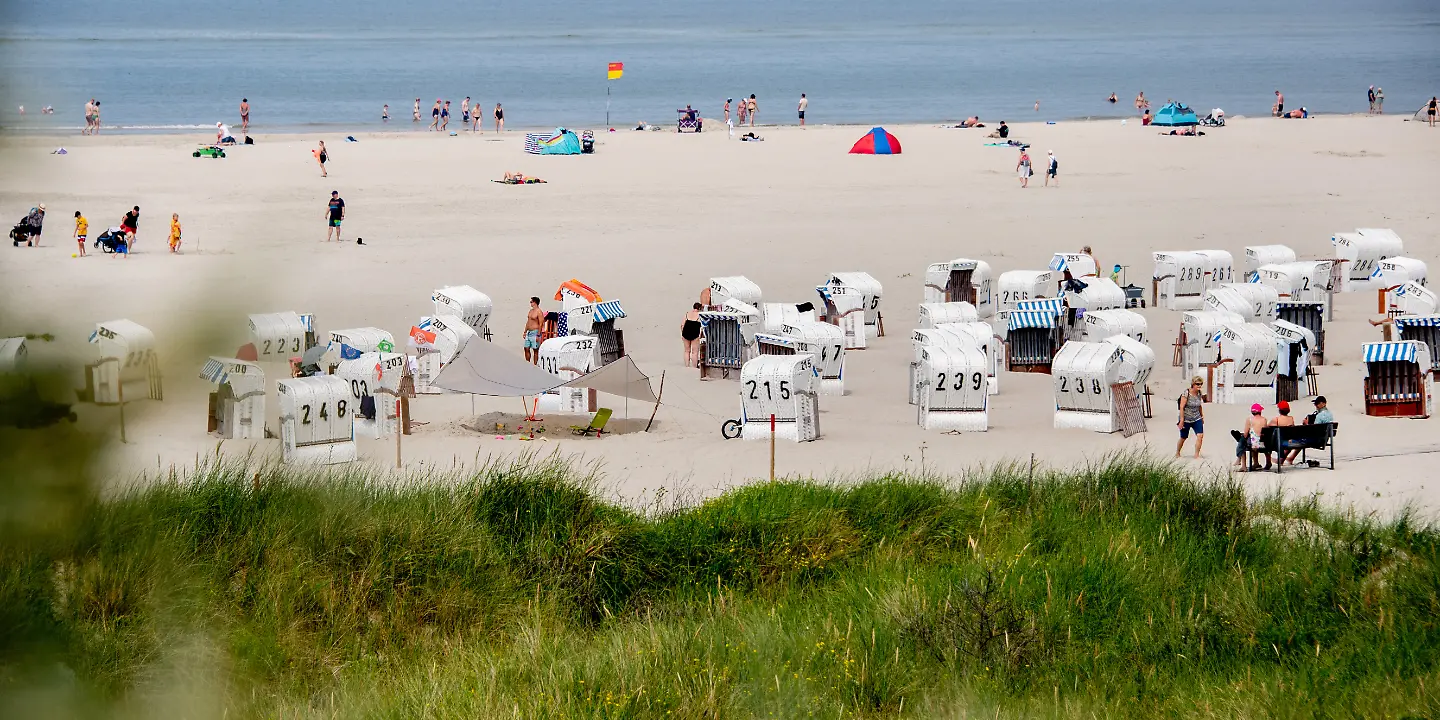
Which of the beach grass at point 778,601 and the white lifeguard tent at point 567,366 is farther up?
the white lifeguard tent at point 567,366

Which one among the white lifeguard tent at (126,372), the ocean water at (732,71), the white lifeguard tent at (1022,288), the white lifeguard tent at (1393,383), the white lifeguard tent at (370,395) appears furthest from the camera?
the ocean water at (732,71)

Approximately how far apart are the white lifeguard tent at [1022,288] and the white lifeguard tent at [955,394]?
227 inches

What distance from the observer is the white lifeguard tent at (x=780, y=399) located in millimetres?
15969

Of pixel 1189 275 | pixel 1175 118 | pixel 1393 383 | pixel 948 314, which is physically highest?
pixel 1175 118

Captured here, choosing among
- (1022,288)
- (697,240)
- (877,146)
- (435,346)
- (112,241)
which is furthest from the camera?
(877,146)

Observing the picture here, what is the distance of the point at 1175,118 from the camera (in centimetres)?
5666

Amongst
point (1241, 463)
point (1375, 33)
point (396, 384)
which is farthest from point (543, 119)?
point (1375, 33)

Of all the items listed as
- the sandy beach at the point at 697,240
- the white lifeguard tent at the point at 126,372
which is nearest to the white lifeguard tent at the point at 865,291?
the sandy beach at the point at 697,240

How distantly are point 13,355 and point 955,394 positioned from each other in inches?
600

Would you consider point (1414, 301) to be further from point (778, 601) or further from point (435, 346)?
point (778, 601)

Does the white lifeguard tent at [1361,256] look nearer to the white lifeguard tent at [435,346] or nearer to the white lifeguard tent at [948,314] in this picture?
the white lifeguard tent at [948,314]

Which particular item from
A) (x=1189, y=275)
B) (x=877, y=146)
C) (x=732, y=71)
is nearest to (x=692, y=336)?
(x=1189, y=275)

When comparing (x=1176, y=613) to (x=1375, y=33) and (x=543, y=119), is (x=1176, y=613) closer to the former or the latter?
(x=543, y=119)

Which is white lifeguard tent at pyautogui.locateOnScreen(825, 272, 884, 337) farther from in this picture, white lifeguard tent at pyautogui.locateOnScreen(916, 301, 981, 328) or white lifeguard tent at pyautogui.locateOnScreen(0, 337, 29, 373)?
white lifeguard tent at pyautogui.locateOnScreen(0, 337, 29, 373)
